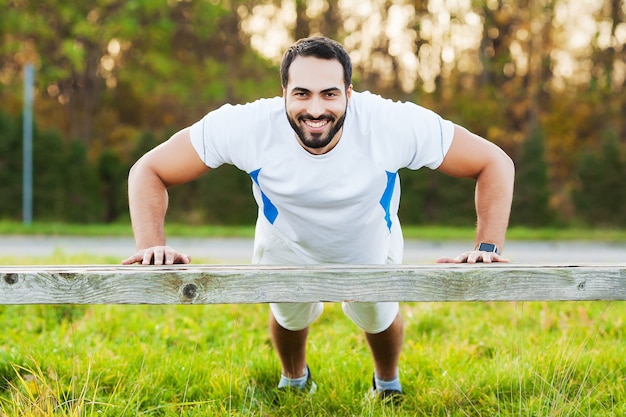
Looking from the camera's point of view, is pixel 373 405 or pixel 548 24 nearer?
pixel 373 405

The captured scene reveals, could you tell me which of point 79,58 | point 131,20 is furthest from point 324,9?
point 79,58

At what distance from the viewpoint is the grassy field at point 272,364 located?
2.97 m

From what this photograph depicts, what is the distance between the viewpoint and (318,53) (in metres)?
2.72

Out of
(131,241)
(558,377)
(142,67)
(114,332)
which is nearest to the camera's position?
(558,377)

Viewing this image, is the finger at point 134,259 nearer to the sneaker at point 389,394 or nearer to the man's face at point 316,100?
the man's face at point 316,100

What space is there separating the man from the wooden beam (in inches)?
12.4

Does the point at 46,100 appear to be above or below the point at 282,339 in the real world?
above

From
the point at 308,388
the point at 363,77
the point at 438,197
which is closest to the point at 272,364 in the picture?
the point at 308,388

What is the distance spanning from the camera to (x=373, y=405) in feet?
9.61

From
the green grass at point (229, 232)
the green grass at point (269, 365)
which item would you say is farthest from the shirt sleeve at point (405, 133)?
the green grass at point (229, 232)

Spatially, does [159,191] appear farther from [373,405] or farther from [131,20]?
[131,20]

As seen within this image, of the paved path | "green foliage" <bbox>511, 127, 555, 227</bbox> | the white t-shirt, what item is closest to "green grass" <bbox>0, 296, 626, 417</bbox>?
the white t-shirt

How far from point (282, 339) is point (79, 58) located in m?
13.8

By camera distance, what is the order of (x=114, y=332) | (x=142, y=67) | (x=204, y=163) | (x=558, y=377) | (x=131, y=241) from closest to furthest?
(x=204, y=163) < (x=558, y=377) < (x=114, y=332) < (x=131, y=241) < (x=142, y=67)
